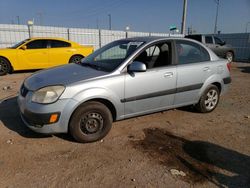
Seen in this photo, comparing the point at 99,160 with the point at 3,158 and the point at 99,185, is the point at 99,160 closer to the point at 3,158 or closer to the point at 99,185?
the point at 99,185

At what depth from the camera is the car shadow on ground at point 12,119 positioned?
144 inches

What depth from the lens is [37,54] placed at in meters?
9.20

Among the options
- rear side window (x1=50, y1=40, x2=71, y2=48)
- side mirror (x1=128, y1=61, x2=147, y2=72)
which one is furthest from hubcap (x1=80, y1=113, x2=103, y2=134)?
rear side window (x1=50, y1=40, x2=71, y2=48)

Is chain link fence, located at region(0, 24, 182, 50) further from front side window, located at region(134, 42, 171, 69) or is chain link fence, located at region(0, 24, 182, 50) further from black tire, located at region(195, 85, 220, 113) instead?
black tire, located at region(195, 85, 220, 113)

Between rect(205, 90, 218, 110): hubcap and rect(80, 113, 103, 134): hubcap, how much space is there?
2.48 meters

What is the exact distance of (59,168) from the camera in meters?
2.76

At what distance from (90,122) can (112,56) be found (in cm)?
155

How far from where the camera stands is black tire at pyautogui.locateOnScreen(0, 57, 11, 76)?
8.69 meters

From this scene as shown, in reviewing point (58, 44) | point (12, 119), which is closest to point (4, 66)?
point (58, 44)

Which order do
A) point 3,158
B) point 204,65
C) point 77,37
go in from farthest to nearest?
1. point 77,37
2. point 204,65
3. point 3,158

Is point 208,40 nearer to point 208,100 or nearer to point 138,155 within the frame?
point 208,100

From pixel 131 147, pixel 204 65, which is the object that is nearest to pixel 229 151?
pixel 131 147

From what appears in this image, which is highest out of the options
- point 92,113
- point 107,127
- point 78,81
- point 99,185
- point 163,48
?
point 163,48

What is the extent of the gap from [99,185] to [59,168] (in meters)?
0.62
